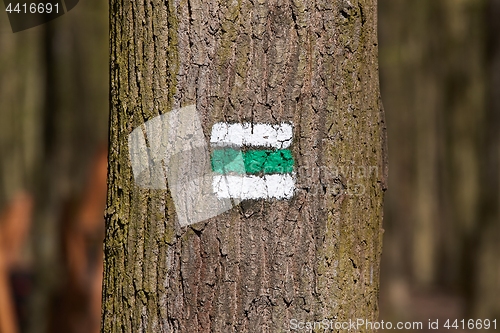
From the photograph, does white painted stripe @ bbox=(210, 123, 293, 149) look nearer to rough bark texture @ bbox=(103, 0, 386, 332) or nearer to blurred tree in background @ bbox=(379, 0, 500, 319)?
rough bark texture @ bbox=(103, 0, 386, 332)

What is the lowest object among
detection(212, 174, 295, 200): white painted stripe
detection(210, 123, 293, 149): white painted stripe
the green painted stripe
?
detection(212, 174, 295, 200): white painted stripe

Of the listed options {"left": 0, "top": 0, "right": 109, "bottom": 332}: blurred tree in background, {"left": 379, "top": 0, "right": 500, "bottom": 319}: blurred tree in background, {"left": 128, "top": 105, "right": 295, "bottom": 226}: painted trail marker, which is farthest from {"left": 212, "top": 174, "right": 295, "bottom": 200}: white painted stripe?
{"left": 379, "top": 0, "right": 500, "bottom": 319}: blurred tree in background

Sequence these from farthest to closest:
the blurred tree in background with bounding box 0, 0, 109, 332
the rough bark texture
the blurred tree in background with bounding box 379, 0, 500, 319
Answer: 1. the blurred tree in background with bounding box 379, 0, 500, 319
2. the blurred tree in background with bounding box 0, 0, 109, 332
3. the rough bark texture

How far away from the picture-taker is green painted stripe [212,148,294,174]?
129 centimetres

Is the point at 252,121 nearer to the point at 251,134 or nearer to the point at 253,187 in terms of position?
the point at 251,134

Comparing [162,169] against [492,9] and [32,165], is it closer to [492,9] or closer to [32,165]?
[492,9]

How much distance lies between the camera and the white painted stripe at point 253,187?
1.30 metres

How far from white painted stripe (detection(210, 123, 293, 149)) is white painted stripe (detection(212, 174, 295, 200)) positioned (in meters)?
0.08

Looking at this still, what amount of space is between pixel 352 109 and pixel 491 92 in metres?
4.19

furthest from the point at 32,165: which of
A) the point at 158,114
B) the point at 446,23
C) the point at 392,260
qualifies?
the point at 158,114

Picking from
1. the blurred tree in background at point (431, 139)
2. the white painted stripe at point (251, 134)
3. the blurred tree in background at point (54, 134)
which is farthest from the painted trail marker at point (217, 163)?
the blurred tree in background at point (431, 139)

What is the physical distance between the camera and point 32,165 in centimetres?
884

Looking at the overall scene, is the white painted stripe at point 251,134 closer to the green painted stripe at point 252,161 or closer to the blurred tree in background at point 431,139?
the green painted stripe at point 252,161

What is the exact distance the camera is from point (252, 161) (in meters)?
1.30
